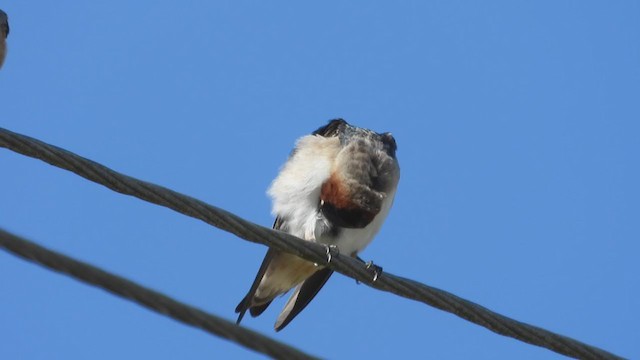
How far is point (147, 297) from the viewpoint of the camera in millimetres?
2893

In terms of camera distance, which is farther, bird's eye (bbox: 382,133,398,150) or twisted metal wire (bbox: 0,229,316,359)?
bird's eye (bbox: 382,133,398,150)

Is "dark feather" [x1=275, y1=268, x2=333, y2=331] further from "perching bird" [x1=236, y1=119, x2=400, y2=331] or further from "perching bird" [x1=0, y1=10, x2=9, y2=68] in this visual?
"perching bird" [x1=0, y1=10, x2=9, y2=68]

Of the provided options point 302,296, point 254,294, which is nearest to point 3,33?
point 254,294

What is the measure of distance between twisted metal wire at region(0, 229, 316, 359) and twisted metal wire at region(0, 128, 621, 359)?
173cm

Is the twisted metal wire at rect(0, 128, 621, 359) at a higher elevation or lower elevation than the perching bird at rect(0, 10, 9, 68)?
lower

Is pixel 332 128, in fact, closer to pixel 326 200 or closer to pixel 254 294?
pixel 326 200

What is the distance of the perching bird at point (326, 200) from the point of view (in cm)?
777

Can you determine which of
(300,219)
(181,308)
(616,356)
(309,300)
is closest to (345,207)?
(300,219)

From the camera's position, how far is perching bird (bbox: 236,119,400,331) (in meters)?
7.77

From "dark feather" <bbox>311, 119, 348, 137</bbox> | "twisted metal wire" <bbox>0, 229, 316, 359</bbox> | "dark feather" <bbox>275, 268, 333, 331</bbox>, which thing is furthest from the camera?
"dark feather" <bbox>311, 119, 348, 137</bbox>

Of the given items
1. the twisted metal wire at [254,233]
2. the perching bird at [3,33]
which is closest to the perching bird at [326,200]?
the perching bird at [3,33]

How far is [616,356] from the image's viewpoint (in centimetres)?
464

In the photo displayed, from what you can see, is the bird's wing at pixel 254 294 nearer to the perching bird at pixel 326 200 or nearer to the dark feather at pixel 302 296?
the perching bird at pixel 326 200

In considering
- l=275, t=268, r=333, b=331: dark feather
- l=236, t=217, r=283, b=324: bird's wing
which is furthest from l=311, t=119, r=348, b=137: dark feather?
l=275, t=268, r=333, b=331: dark feather
